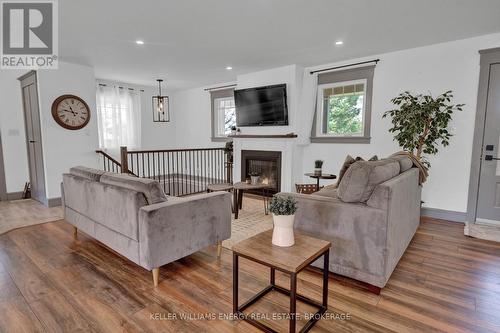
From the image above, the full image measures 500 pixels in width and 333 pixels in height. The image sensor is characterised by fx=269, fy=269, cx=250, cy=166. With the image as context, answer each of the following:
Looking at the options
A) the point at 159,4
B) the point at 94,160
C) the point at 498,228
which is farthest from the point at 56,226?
the point at 498,228

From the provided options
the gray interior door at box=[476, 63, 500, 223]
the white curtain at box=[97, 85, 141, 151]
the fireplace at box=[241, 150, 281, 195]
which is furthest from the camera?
the white curtain at box=[97, 85, 141, 151]

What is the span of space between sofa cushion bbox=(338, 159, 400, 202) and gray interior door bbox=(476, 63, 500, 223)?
244cm

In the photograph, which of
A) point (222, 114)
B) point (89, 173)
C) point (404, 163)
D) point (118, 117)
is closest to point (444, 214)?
point (404, 163)

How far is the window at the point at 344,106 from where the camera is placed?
4410mm

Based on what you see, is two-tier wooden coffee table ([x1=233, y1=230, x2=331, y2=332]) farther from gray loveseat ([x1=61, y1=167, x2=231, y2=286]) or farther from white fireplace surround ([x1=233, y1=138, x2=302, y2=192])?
white fireplace surround ([x1=233, y1=138, x2=302, y2=192])

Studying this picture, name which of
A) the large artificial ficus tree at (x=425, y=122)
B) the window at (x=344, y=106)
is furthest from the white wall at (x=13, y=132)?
the large artificial ficus tree at (x=425, y=122)

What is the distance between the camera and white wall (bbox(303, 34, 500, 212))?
3594mm

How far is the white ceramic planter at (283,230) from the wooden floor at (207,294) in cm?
55

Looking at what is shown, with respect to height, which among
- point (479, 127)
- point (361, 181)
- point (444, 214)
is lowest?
point (444, 214)

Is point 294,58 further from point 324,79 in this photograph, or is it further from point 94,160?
point 94,160

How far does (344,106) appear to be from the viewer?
470 centimetres

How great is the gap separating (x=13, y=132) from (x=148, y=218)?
486cm

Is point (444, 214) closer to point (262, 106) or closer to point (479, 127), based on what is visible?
point (479, 127)

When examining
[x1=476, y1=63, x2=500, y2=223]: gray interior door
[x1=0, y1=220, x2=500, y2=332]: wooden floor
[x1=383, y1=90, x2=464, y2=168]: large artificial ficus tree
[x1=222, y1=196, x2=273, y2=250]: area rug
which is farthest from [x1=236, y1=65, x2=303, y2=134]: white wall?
[x1=0, y1=220, x2=500, y2=332]: wooden floor
